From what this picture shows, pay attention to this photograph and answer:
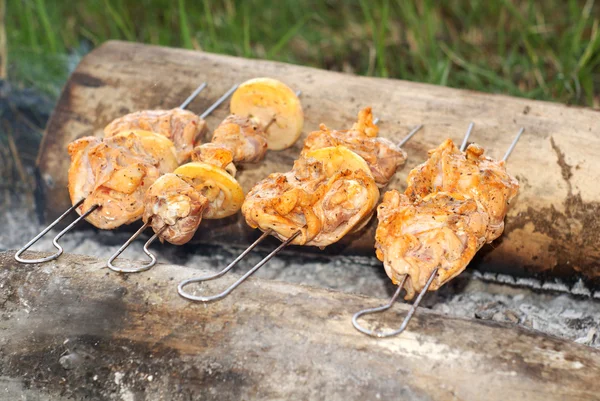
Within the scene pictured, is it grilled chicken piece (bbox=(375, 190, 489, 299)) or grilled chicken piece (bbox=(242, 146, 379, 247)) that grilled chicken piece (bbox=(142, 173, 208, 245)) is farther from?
grilled chicken piece (bbox=(375, 190, 489, 299))

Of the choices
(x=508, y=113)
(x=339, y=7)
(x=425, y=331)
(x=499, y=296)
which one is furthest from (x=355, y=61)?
(x=425, y=331)

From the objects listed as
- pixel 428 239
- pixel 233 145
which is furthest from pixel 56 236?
pixel 428 239

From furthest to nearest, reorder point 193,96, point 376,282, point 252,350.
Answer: point 193,96 → point 376,282 → point 252,350

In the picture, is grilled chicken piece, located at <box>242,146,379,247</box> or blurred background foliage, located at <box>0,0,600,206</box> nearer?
grilled chicken piece, located at <box>242,146,379,247</box>

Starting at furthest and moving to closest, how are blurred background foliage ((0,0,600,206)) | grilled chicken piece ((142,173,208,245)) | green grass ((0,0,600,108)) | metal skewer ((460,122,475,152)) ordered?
green grass ((0,0,600,108)), blurred background foliage ((0,0,600,206)), metal skewer ((460,122,475,152)), grilled chicken piece ((142,173,208,245))

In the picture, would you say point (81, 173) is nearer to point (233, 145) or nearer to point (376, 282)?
point (233, 145)

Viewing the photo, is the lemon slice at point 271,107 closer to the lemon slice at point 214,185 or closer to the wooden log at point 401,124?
the wooden log at point 401,124

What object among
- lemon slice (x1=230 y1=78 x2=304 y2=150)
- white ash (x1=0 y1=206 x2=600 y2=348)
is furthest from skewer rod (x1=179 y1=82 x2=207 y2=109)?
white ash (x1=0 y1=206 x2=600 y2=348)
